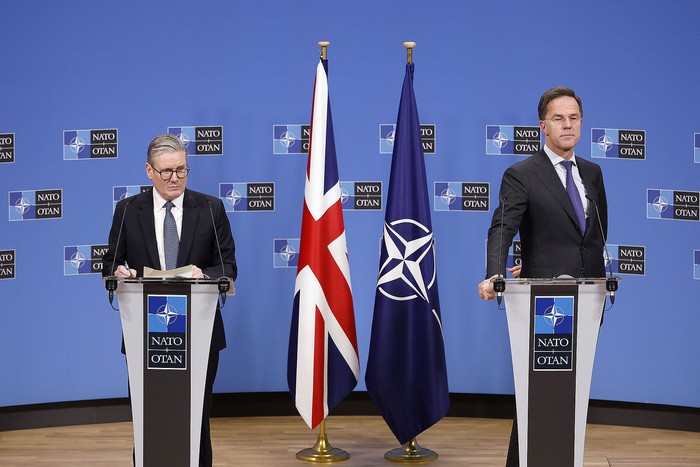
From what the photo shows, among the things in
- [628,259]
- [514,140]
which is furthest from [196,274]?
[628,259]

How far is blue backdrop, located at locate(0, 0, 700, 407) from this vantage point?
18.7 feet

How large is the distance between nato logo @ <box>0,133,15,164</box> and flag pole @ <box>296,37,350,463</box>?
207 cm

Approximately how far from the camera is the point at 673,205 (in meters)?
5.70

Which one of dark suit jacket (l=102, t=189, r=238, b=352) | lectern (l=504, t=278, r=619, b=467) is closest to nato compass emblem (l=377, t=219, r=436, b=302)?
dark suit jacket (l=102, t=189, r=238, b=352)

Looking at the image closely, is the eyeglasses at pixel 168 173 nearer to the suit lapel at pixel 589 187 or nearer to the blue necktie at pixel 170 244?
the blue necktie at pixel 170 244

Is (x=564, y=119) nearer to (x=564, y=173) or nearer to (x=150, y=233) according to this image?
(x=564, y=173)

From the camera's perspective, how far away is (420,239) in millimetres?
4898

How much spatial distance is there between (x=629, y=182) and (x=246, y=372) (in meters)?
2.70

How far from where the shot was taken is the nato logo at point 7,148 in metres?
5.66

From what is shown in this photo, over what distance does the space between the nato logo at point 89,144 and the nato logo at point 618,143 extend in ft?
9.84

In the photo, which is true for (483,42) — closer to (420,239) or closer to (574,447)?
(420,239)

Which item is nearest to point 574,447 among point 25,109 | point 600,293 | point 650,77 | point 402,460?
point 600,293

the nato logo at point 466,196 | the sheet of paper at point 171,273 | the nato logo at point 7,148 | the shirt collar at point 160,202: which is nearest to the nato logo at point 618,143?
the nato logo at point 466,196

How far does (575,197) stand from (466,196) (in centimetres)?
210
